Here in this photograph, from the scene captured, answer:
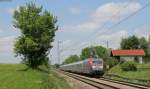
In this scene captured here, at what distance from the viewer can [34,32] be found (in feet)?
221

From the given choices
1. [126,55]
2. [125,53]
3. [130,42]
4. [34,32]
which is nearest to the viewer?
[34,32]

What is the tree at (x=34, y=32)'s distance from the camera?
6575 cm

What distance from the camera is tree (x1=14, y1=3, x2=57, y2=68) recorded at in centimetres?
6575

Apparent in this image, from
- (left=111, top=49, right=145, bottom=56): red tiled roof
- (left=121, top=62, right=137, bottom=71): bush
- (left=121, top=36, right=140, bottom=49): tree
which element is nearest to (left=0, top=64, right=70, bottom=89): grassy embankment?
(left=121, top=62, right=137, bottom=71): bush

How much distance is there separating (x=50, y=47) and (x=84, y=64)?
20.6 ft

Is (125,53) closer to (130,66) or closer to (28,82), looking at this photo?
(130,66)

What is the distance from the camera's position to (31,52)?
66.9 metres

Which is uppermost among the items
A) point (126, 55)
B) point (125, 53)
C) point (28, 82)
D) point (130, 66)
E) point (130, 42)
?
point (130, 42)

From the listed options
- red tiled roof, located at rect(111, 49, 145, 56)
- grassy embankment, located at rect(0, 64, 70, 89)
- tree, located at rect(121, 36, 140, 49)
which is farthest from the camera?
tree, located at rect(121, 36, 140, 49)

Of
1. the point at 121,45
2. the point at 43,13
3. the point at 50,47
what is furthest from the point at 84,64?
the point at 121,45

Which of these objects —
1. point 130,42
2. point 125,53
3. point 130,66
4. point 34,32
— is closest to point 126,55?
point 125,53

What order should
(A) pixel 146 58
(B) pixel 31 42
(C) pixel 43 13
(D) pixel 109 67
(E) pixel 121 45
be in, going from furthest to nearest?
(E) pixel 121 45, (A) pixel 146 58, (D) pixel 109 67, (C) pixel 43 13, (B) pixel 31 42

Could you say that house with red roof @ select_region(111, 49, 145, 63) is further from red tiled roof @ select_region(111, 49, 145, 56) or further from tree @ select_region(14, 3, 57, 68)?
tree @ select_region(14, 3, 57, 68)

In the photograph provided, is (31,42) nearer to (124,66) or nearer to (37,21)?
(37,21)
